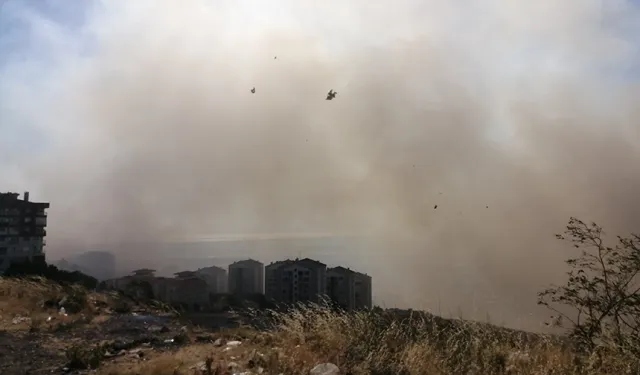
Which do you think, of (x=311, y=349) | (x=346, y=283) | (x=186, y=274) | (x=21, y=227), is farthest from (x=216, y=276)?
(x=311, y=349)

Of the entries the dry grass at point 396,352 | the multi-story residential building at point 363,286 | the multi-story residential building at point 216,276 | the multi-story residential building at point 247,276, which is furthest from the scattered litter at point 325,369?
the multi-story residential building at point 247,276

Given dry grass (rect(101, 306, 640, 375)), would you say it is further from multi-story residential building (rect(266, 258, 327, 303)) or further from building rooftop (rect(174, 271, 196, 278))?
building rooftop (rect(174, 271, 196, 278))

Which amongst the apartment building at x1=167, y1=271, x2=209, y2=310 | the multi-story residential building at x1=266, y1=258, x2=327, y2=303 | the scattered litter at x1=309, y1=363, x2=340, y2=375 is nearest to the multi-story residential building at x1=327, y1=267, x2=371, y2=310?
the multi-story residential building at x1=266, y1=258, x2=327, y2=303

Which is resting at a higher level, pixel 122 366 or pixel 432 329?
pixel 432 329

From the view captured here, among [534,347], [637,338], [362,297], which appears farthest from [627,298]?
[362,297]

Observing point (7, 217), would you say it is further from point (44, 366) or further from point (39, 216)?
point (44, 366)

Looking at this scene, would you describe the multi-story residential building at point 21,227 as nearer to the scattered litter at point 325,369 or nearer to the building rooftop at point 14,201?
the building rooftop at point 14,201

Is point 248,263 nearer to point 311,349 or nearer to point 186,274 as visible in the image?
point 186,274
